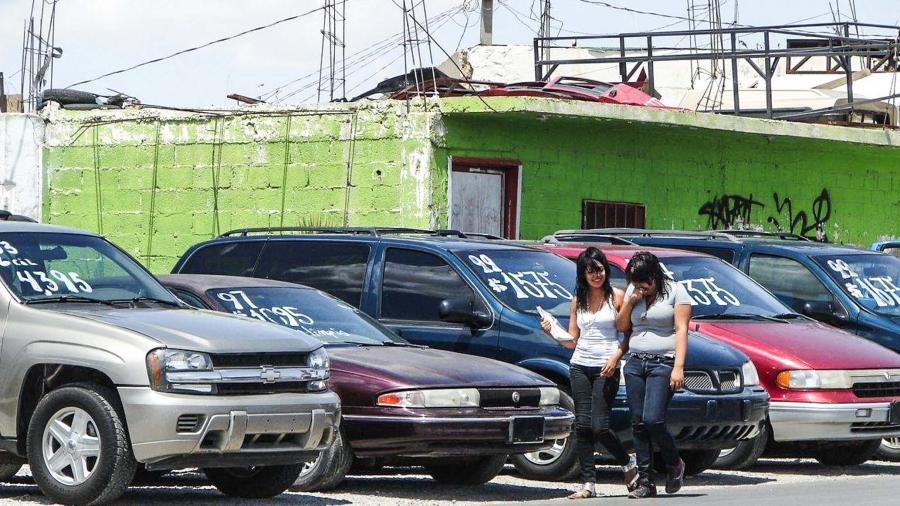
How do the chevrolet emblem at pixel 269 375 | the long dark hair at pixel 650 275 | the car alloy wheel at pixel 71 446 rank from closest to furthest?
the car alloy wheel at pixel 71 446
the chevrolet emblem at pixel 269 375
the long dark hair at pixel 650 275

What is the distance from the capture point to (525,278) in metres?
12.4

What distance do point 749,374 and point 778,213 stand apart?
1075 cm

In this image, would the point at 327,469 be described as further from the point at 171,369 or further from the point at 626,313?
the point at 626,313

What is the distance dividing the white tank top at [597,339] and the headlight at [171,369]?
3.02 metres

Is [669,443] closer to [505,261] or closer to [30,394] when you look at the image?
[505,261]

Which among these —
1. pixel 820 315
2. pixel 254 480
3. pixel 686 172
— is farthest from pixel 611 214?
pixel 254 480

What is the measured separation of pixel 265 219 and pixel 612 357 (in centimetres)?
903

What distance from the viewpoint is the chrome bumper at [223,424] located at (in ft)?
28.8

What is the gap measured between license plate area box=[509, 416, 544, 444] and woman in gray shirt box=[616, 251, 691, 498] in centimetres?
80

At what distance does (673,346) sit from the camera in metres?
11.0

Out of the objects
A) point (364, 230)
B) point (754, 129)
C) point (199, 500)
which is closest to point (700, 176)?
point (754, 129)

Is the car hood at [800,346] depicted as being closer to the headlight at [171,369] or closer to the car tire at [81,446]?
the headlight at [171,369]

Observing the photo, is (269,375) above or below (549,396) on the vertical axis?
above

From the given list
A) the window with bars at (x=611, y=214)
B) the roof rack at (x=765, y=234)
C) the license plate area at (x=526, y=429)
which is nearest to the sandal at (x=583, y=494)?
the license plate area at (x=526, y=429)
